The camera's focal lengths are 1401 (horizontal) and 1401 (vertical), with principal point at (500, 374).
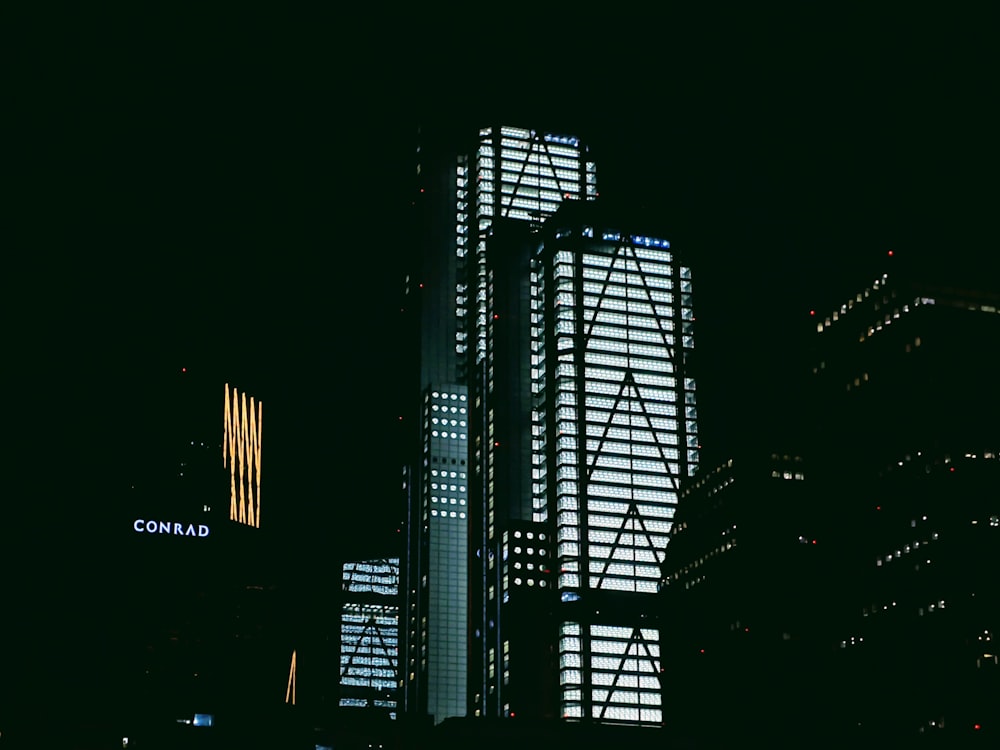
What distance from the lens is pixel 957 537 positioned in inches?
7830

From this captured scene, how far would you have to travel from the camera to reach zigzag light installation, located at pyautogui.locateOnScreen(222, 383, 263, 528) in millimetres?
133875

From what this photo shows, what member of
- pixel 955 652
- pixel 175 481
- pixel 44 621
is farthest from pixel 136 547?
pixel 955 652

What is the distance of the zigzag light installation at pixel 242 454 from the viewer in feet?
439

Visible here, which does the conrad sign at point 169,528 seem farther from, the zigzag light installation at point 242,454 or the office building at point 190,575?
the zigzag light installation at point 242,454

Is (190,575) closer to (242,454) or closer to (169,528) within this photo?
(169,528)

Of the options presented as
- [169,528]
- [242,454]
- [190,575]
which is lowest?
[190,575]

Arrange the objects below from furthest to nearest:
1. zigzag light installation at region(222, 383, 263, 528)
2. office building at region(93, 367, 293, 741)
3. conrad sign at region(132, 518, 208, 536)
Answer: zigzag light installation at region(222, 383, 263, 528)
conrad sign at region(132, 518, 208, 536)
office building at region(93, 367, 293, 741)

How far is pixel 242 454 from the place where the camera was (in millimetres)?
146250

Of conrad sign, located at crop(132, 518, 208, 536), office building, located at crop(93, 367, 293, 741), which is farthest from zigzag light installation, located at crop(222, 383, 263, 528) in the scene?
conrad sign, located at crop(132, 518, 208, 536)

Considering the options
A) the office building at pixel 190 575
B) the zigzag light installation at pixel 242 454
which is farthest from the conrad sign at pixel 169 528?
the zigzag light installation at pixel 242 454

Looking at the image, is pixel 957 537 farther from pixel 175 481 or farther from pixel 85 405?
pixel 85 405

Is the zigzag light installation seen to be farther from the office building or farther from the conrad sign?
the conrad sign

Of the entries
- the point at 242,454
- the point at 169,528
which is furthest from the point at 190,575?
the point at 242,454

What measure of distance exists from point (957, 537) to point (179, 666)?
119 metres
